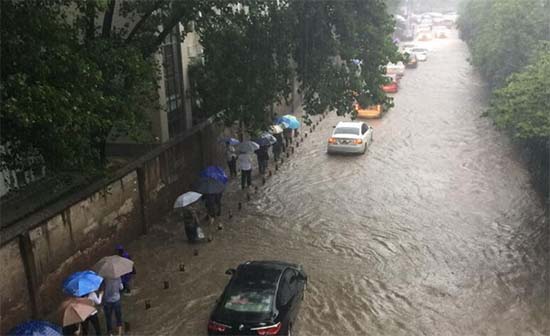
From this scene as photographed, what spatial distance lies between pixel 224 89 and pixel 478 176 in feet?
35.3

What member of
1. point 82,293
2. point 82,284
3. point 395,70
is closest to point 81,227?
point 82,284

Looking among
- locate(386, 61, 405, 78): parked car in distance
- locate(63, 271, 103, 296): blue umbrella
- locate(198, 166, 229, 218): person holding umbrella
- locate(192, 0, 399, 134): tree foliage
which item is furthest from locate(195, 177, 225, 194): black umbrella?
locate(386, 61, 405, 78): parked car in distance

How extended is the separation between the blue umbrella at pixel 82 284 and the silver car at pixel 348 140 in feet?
50.6

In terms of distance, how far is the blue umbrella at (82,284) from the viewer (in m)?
9.45

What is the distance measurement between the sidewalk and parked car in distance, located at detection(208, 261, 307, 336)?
4.73ft

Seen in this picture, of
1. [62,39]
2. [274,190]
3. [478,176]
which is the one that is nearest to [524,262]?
[478,176]

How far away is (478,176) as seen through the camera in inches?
823

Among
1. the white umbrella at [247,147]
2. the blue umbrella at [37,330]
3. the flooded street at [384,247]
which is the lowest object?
the flooded street at [384,247]

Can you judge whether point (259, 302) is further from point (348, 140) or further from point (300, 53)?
point (348, 140)

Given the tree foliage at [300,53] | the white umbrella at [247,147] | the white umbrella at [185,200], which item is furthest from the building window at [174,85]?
the white umbrella at [185,200]

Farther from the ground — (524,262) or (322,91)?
(322,91)

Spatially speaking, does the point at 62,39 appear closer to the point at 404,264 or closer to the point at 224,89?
the point at 224,89

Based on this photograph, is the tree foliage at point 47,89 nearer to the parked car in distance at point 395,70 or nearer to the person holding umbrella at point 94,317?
the person holding umbrella at point 94,317

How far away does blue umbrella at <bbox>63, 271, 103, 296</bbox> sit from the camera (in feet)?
31.0
